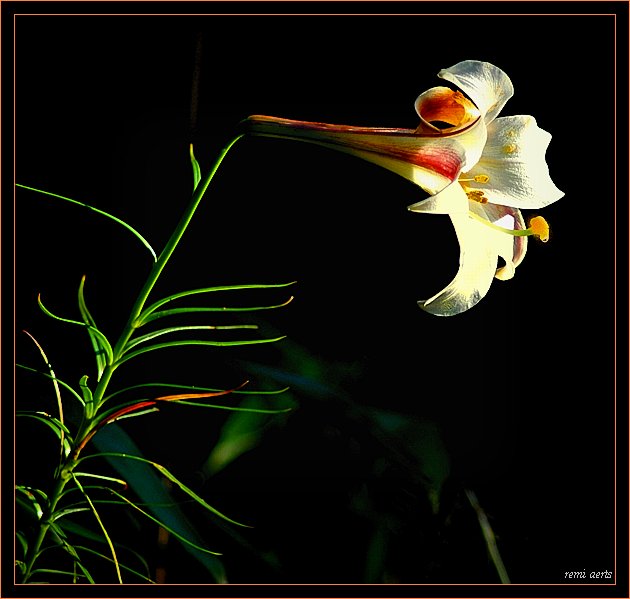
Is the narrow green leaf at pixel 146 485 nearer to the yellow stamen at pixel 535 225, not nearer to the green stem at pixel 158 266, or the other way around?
the green stem at pixel 158 266

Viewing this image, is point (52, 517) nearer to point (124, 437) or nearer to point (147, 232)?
point (124, 437)

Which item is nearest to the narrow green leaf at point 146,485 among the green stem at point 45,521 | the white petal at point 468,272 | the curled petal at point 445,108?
the green stem at point 45,521

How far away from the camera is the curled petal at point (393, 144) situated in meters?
0.59

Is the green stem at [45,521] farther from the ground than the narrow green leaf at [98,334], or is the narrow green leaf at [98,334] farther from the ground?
the narrow green leaf at [98,334]

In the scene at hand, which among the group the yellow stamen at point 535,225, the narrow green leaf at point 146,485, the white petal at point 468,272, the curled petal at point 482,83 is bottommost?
the narrow green leaf at point 146,485

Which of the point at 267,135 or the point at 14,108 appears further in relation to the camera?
the point at 14,108

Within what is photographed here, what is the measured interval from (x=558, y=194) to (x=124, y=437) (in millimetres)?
539

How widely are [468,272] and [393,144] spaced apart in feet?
0.46

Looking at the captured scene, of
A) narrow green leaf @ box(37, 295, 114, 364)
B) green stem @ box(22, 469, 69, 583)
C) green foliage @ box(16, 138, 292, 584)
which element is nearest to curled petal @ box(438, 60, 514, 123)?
green foliage @ box(16, 138, 292, 584)

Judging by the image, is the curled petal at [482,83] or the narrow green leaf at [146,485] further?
the narrow green leaf at [146,485]

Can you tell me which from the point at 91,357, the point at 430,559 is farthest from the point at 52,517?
the point at 430,559

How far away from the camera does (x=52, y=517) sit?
0.61 m
